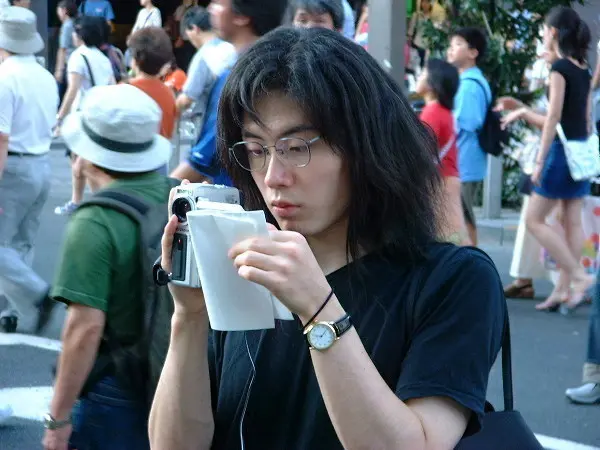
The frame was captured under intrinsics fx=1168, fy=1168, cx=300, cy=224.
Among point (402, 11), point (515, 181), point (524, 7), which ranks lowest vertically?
point (515, 181)

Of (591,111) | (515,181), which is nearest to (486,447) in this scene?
(591,111)

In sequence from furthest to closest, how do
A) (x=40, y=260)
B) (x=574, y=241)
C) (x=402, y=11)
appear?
(x=40, y=260) < (x=574, y=241) < (x=402, y=11)

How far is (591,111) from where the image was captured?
780 cm

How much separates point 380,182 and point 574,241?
6088 millimetres

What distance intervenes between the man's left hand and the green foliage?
9788mm

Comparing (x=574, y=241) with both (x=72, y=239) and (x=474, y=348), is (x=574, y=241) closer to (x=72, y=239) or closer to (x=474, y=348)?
(x=72, y=239)

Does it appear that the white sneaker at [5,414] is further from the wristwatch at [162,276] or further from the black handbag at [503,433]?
the black handbag at [503,433]

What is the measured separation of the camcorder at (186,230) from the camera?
6.22ft

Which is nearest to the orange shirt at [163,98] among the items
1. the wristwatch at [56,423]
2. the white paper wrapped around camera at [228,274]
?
the wristwatch at [56,423]

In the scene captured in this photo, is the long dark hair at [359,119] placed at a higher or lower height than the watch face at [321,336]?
higher

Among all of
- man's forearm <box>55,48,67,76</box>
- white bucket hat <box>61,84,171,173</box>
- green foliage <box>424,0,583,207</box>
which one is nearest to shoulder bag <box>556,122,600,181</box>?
green foliage <box>424,0,583,207</box>

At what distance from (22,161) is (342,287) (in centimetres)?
542

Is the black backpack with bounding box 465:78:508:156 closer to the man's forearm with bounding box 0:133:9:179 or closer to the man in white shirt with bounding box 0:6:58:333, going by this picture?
the man in white shirt with bounding box 0:6:58:333

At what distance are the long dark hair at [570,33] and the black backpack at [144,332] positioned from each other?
479 centimetres
